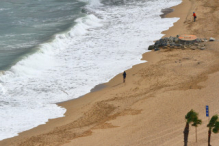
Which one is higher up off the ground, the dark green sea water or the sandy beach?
the dark green sea water

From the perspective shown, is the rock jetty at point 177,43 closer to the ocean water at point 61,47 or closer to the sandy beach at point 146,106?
the sandy beach at point 146,106

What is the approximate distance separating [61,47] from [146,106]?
1659 centimetres

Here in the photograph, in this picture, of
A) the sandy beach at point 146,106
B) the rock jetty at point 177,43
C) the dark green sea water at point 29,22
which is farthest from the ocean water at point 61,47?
the rock jetty at point 177,43

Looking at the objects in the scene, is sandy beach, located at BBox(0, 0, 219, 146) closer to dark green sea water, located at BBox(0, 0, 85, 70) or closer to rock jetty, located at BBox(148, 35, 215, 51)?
rock jetty, located at BBox(148, 35, 215, 51)

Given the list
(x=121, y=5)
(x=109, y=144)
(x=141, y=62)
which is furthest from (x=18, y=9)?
(x=109, y=144)

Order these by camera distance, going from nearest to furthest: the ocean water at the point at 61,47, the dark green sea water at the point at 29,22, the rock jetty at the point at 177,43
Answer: the ocean water at the point at 61,47
the rock jetty at the point at 177,43
the dark green sea water at the point at 29,22

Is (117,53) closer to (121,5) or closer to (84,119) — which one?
(84,119)

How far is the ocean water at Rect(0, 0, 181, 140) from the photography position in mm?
28062

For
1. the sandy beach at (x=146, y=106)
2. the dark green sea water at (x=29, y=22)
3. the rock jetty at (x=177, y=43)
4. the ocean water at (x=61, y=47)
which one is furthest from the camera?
the dark green sea water at (x=29, y=22)

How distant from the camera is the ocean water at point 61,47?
28.1 m

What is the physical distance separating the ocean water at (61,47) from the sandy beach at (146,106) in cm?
122

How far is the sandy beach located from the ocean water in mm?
1222

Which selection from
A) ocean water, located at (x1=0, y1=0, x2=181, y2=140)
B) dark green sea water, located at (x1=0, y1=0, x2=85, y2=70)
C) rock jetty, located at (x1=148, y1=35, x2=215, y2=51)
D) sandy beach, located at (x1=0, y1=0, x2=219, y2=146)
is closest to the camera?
sandy beach, located at (x1=0, y1=0, x2=219, y2=146)

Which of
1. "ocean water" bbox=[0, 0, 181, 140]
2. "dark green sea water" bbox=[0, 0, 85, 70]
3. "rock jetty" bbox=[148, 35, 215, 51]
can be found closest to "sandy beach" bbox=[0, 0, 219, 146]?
"rock jetty" bbox=[148, 35, 215, 51]
